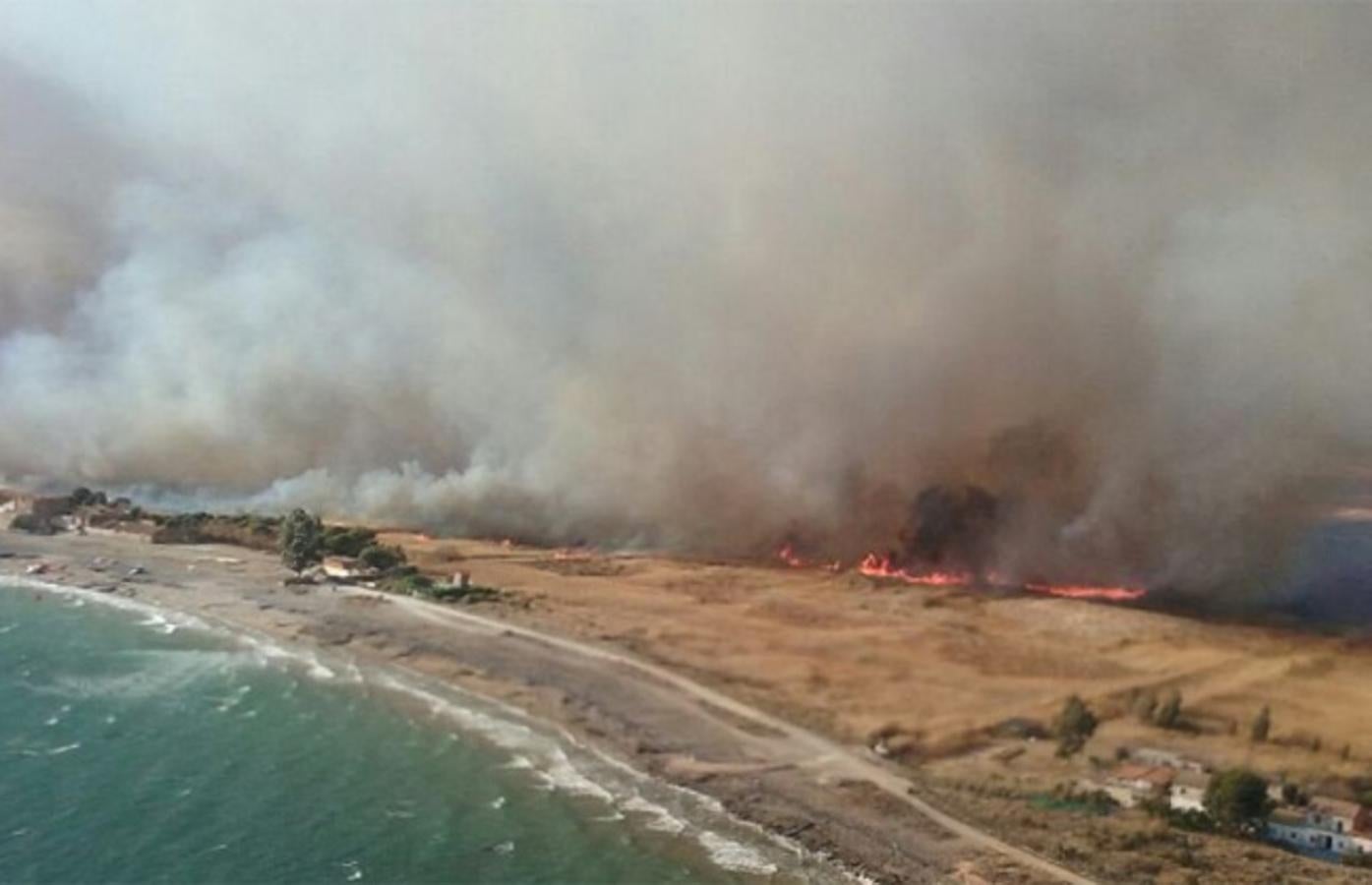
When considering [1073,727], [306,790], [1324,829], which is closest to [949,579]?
[1073,727]

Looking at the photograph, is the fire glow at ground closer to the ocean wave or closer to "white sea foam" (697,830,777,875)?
"white sea foam" (697,830,777,875)

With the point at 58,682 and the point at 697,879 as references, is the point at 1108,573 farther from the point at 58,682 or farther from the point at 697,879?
the point at 58,682

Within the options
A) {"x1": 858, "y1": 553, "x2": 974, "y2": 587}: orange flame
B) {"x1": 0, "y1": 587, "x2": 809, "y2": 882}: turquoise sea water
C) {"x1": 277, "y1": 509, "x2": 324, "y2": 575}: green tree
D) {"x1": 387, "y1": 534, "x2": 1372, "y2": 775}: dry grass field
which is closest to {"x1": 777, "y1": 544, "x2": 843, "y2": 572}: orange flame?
{"x1": 858, "y1": 553, "x2": 974, "y2": 587}: orange flame

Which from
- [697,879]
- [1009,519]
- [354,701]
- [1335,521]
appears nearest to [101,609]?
[354,701]

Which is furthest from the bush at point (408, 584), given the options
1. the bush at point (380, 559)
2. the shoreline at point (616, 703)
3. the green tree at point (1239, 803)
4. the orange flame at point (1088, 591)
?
the green tree at point (1239, 803)

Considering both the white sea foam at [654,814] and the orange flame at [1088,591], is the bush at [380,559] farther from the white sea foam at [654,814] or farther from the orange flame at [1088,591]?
the orange flame at [1088,591]

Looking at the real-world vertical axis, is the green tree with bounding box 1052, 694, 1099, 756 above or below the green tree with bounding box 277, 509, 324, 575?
below

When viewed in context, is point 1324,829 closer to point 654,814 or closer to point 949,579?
point 654,814
